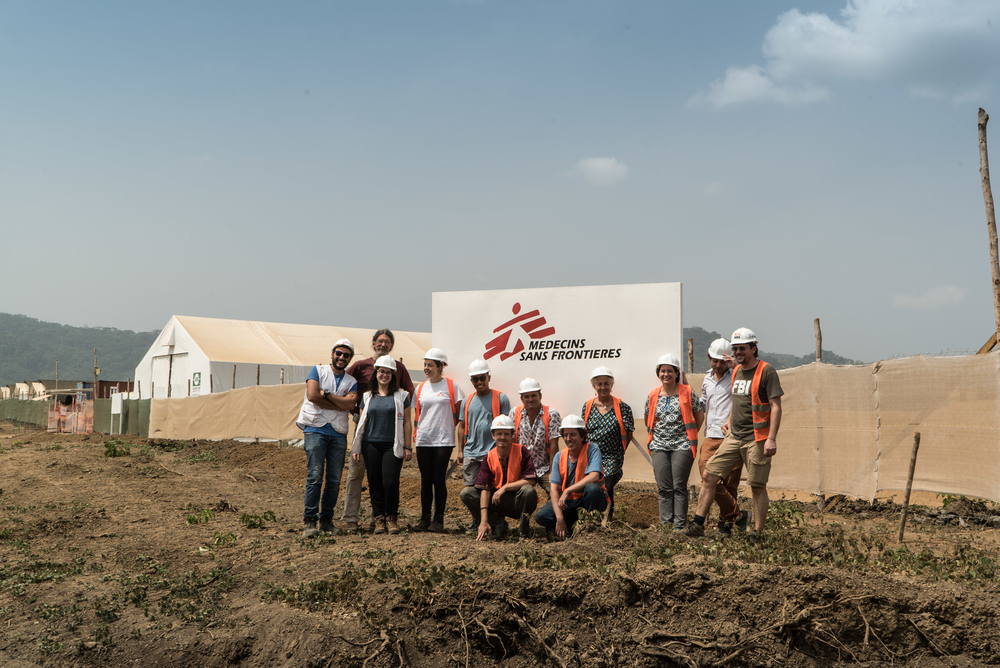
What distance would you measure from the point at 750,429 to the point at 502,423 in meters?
1.98

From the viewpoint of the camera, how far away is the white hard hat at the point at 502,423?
20.3ft

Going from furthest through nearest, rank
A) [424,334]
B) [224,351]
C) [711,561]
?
[424,334] → [224,351] → [711,561]

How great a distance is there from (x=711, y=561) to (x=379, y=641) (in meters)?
2.02

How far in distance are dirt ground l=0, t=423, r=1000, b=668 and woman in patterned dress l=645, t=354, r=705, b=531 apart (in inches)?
17.8

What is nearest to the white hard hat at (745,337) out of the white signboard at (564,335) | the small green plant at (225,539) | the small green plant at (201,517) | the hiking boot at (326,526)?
the white signboard at (564,335)

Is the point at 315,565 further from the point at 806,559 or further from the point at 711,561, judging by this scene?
the point at 806,559

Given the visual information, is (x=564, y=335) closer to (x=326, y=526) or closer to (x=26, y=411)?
(x=326, y=526)

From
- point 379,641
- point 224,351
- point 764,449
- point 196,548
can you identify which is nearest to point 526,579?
point 379,641

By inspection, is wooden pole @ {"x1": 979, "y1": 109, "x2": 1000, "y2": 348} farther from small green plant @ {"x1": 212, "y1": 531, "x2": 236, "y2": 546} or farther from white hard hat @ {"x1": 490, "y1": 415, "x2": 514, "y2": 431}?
small green plant @ {"x1": 212, "y1": 531, "x2": 236, "y2": 546}

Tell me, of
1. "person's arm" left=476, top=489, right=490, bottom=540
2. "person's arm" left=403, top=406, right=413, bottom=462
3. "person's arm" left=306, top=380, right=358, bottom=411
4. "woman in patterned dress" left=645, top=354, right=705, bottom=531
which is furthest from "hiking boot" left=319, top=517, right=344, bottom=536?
"woman in patterned dress" left=645, top=354, right=705, bottom=531

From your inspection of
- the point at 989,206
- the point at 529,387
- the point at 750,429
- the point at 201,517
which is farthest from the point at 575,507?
the point at 989,206

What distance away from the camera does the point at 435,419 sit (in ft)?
22.0

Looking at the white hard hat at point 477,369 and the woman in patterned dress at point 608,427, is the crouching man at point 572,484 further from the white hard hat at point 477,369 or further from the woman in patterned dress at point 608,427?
the white hard hat at point 477,369

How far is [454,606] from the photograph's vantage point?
4.38 meters
